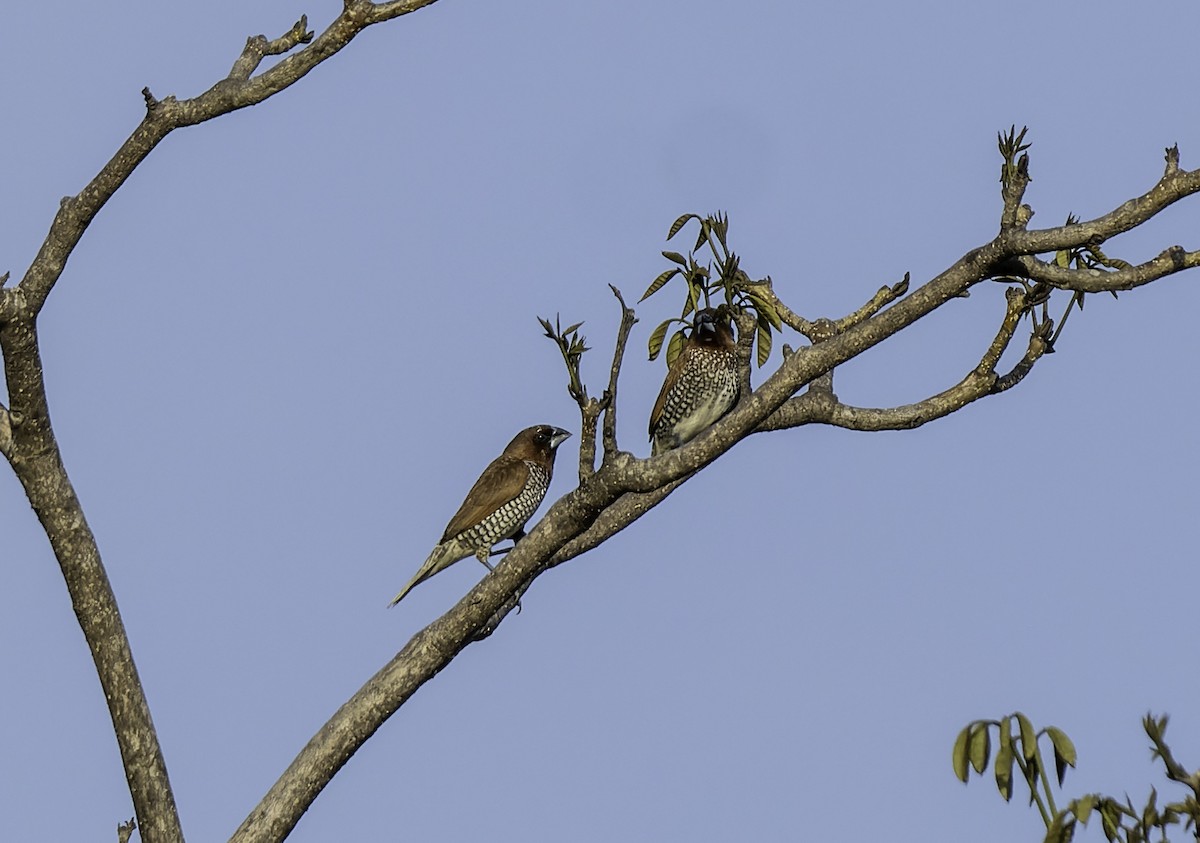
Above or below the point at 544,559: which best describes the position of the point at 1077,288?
above

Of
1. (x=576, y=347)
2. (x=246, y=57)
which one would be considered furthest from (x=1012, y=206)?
(x=246, y=57)

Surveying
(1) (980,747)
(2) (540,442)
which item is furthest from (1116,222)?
(2) (540,442)

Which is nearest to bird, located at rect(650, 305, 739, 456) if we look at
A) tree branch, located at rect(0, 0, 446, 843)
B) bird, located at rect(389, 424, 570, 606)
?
bird, located at rect(389, 424, 570, 606)

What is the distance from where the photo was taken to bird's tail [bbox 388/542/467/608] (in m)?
10.5

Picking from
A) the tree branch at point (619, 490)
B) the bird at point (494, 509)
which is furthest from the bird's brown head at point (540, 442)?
the tree branch at point (619, 490)

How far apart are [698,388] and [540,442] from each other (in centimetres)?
170

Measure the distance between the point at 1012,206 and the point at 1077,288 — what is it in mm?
406

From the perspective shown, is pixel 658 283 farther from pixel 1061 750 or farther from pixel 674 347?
pixel 1061 750

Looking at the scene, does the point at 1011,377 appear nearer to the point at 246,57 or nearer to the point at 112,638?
the point at 246,57

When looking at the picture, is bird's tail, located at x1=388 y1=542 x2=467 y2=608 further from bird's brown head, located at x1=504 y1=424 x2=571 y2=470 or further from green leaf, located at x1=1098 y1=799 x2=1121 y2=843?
green leaf, located at x1=1098 y1=799 x2=1121 y2=843

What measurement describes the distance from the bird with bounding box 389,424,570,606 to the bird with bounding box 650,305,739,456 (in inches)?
42.2

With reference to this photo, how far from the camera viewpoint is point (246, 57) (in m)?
6.69

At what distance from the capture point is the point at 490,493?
1039 cm

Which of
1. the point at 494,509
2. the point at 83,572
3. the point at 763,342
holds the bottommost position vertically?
the point at 83,572
